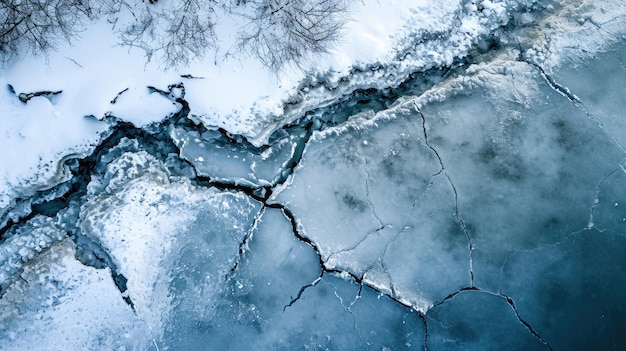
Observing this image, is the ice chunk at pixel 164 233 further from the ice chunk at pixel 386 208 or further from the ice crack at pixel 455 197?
the ice crack at pixel 455 197

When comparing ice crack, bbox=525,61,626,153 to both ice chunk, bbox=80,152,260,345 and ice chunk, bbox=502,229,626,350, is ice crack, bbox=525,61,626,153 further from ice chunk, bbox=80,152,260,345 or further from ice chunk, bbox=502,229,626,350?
ice chunk, bbox=80,152,260,345

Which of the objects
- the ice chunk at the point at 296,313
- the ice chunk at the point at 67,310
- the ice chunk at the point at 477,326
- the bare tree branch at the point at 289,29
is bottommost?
the ice chunk at the point at 477,326

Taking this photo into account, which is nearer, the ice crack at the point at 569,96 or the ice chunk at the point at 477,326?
the ice chunk at the point at 477,326

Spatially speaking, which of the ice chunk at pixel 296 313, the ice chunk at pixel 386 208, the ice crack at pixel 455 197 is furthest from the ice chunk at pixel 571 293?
the ice chunk at pixel 296 313

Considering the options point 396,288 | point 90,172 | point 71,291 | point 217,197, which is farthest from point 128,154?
point 396,288

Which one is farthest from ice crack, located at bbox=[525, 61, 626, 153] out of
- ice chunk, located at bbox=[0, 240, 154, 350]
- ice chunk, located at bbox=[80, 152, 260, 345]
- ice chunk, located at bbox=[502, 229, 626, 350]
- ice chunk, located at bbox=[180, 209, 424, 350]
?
ice chunk, located at bbox=[0, 240, 154, 350]

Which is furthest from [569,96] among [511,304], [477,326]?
[477,326]

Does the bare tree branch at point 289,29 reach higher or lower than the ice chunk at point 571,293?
higher

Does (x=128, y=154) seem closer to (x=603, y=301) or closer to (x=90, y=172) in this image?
(x=90, y=172)

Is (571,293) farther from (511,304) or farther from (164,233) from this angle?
(164,233)
